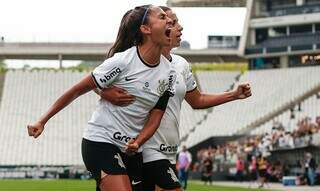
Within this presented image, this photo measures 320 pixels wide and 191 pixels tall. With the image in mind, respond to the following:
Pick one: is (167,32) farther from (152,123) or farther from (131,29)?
(152,123)

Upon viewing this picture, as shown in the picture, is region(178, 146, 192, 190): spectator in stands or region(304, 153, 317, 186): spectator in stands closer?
region(178, 146, 192, 190): spectator in stands

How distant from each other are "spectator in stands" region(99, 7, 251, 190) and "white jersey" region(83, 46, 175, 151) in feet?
0.31

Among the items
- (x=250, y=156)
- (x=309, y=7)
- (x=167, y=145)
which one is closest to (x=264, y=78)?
(x=309, y=7)

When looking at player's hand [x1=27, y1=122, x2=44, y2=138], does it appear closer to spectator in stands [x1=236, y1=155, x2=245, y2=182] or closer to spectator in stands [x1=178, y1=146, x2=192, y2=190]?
spectator in stands [x1=178, y1=146, x2=192, y2=190]

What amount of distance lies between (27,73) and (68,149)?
1617cm

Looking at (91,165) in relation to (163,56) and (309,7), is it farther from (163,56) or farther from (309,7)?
(309,7)

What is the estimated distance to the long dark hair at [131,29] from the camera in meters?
7.38

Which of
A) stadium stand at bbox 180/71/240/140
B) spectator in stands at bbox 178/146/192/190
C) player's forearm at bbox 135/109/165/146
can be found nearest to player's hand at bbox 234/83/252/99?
player's forearm at bbox 135/109/165/146

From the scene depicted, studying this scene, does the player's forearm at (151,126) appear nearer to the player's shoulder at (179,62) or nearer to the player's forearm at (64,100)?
the player's forearm at (64,100)

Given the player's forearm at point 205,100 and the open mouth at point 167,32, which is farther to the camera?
the player's forearm at point 205,100

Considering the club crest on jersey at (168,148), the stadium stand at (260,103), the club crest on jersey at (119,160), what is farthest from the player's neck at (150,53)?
the stadium stand at (260,103)

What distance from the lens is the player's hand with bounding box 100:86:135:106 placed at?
729 cm

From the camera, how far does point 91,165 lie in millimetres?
7305

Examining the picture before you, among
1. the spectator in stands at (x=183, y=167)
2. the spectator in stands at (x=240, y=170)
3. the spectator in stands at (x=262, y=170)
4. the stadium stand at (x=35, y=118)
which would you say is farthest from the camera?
the stadium stand at (x=35, y=118)
